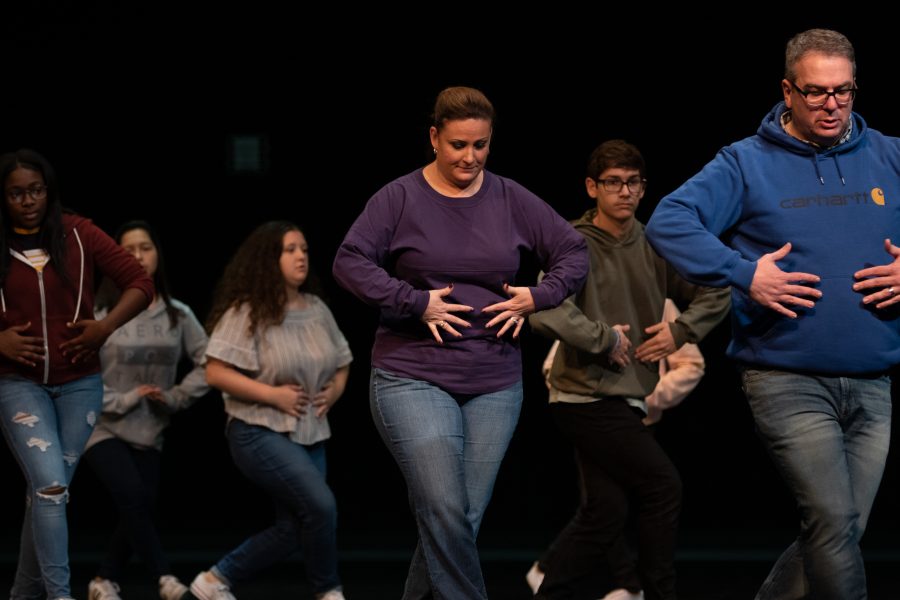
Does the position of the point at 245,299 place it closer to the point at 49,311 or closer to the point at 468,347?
the point at 49,311

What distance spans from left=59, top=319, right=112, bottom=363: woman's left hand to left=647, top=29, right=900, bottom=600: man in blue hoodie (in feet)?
6.48

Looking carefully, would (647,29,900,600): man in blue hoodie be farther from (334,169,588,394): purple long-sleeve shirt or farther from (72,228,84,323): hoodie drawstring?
(72,228,84,323): hoodie drawstring

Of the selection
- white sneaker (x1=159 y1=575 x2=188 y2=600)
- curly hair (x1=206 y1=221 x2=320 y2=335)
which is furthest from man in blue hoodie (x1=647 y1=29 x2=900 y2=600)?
white sneaker (x1=159 y1=575 x2=188 y2=600)

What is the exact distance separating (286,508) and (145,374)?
3.45 ft

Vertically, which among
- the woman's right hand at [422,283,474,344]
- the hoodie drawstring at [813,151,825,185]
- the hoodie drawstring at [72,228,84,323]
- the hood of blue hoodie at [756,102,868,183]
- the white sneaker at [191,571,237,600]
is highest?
the hood of blue hoodie at [756,102,868,183]

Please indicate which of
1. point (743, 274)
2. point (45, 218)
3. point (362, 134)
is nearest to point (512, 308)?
point (743, 274)

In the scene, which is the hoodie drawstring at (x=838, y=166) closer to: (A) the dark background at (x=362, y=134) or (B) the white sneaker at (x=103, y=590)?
(B) the white sneaker at (x=103, y=590)

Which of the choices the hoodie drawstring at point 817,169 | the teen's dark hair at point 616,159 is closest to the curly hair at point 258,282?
the teen's dark hair at point 616,159

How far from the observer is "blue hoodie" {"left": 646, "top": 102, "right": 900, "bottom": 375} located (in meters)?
3.70

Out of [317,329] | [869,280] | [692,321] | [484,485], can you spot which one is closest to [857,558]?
[869,280]

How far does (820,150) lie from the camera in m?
3.81

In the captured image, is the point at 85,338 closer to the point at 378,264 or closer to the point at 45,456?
the point at 45,456

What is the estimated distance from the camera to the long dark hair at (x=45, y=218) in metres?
4.88

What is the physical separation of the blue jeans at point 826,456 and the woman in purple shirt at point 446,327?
0.70 meters
